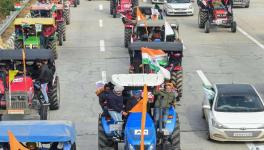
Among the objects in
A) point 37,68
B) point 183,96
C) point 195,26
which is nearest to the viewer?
point 37,68

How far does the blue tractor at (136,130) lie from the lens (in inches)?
591

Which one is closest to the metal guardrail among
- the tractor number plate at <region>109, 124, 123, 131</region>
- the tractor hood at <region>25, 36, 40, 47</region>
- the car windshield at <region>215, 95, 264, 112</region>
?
the tractor hood at <region>25, 36, 40, 47</region>

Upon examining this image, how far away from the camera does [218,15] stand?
37594mm

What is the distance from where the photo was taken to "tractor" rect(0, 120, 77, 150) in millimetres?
12719

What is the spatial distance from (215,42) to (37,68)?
15.4 metres

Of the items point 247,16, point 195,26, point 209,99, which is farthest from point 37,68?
point 247,16

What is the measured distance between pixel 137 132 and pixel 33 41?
14619 millimetres

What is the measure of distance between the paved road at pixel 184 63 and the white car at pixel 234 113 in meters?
0.33

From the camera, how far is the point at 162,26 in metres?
28.8

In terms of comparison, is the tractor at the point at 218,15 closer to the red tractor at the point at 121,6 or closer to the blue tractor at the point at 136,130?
the red tractor at the point at 121,6

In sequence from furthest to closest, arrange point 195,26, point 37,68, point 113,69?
point 195,26
point 113,69
point 37,68

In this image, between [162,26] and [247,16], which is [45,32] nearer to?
[162,26]

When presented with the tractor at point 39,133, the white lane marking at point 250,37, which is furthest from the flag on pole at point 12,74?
the white lane marking at point 250,37

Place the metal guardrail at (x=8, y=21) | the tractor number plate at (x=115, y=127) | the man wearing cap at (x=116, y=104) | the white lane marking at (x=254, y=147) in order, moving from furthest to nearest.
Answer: the metal guardrail at (x=8, y=21) < the white lane marking at (x=254, y=147) < the man wearing cap at (x=116, y=104) < the tractor number plate at (x=115, y=127)
